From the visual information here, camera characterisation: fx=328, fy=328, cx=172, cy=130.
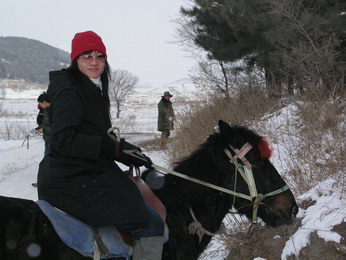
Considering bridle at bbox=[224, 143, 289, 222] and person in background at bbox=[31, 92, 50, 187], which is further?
person in background at bbox=[31, 92, 50, 187]

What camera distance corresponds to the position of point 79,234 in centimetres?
204

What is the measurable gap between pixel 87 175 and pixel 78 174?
0.19 ft

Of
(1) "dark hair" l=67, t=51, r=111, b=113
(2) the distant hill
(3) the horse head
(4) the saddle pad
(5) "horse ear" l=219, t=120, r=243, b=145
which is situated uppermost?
(2) the distant hill

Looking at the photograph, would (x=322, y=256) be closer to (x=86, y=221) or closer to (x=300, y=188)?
(x=300, y=188)

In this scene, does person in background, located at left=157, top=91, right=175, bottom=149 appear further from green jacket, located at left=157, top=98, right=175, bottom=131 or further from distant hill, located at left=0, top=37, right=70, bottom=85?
distant hill, located at left=0, top=37, right=70, bottom=85

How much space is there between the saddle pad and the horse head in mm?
969

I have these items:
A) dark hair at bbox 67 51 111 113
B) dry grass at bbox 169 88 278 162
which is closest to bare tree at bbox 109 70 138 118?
dry grass at bbox 169 88 278 162

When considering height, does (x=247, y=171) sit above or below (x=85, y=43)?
below

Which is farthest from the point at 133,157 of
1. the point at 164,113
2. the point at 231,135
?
the point at 164,113

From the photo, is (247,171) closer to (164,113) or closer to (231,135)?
(231,135)

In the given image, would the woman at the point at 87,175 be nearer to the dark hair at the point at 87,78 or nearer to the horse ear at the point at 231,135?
the dark hair at the point at 87,78

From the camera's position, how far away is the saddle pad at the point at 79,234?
2004 mm

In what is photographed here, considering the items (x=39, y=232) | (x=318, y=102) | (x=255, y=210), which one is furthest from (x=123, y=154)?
(x=318, y=102)

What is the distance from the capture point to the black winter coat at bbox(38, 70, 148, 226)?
6.75ft
